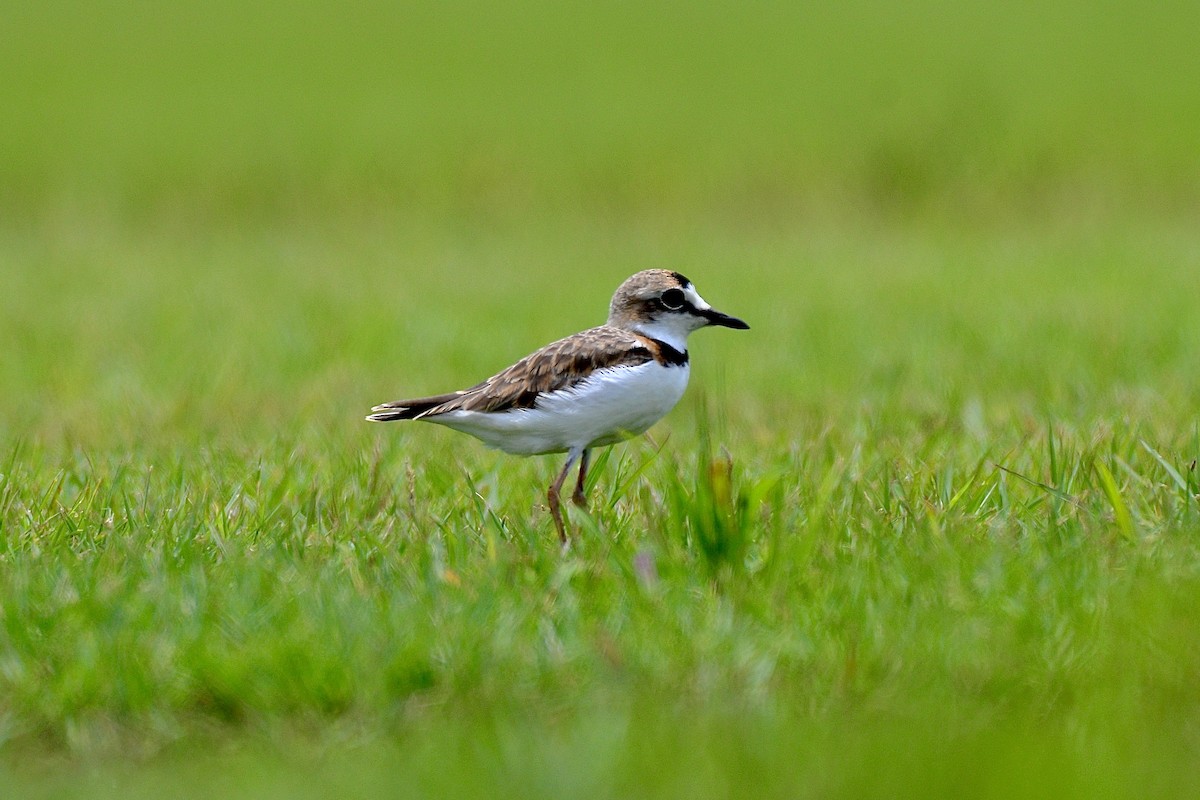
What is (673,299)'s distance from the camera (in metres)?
5.63

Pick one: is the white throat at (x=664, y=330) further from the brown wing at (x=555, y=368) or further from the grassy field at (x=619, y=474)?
the grassy field at (x=619, y=474)

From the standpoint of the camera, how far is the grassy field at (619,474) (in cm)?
350

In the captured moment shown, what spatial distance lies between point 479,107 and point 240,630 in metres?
23.1

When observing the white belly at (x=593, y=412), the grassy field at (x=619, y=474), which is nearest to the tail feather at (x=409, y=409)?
the white belly at (x=593, y=412)

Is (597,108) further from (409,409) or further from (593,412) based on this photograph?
(593,412)

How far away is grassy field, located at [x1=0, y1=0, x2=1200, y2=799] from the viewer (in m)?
3.50

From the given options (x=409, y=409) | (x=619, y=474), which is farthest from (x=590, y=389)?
(x=409, y=409)

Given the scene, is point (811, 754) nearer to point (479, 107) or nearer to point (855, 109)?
point (855, 109)

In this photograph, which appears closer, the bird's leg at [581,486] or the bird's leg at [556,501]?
the bird's leg at [556,501]

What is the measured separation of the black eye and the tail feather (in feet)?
2.78

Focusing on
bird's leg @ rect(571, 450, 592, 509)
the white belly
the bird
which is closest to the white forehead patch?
the bird

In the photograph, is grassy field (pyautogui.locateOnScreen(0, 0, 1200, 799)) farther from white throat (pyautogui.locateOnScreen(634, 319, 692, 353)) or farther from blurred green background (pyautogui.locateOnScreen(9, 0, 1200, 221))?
white throat (pyautogui.locateOnScreen(634, 319, 692, 353))

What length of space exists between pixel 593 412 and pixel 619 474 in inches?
20.0

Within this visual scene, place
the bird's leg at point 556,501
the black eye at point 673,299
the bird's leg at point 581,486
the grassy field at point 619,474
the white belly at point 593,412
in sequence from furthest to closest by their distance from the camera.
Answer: the black eye at point 673,299
the bird's leg at point 581,486
the white belly at point 593,412
the bird's leg at point 556,501
the grassy field at point 619,474
